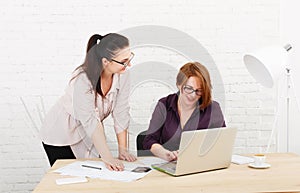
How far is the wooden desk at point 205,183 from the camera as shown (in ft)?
6.25

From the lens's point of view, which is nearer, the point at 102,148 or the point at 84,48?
the point at 102,148

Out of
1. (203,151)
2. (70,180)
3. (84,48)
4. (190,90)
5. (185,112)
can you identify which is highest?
(84,48)

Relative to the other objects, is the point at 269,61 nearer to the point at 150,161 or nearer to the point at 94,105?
the point at 150,161

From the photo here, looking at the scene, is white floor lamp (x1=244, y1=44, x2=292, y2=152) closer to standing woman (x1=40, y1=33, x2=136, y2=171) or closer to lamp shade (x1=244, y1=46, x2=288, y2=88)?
lamp shade (x1=244, y1=46, x2=288, y2=88)

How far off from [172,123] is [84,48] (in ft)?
3.61

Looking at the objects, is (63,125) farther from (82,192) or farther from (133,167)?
(82,192)

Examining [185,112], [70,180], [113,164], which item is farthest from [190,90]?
[70,180]

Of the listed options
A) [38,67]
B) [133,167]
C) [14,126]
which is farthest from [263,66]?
[14,126]

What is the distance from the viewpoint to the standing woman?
7.87 ft

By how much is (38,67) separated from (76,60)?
290mm

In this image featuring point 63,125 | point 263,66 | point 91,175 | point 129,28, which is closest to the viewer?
point 91,175

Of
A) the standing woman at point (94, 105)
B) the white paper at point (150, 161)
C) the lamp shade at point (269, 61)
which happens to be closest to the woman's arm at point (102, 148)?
the standing woman at point (94, 105)

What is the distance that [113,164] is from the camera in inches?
89.3

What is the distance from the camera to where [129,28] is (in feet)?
11.1
